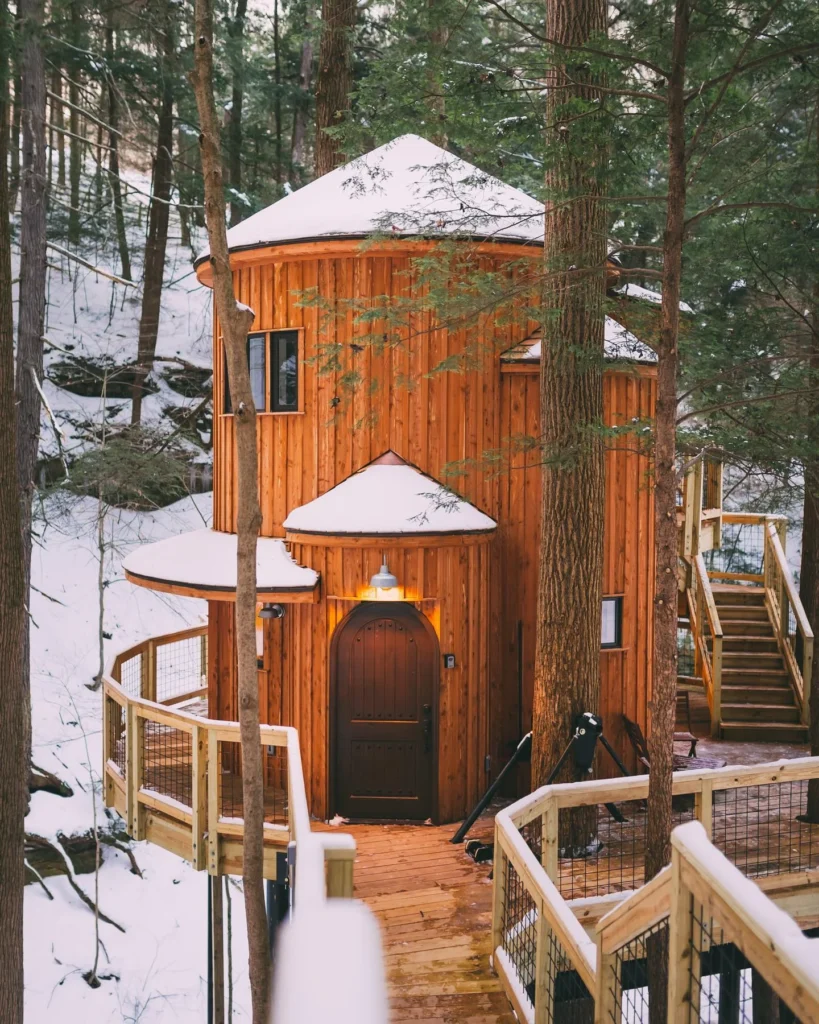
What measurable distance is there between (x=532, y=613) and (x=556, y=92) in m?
5.03

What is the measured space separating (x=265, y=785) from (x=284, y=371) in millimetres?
4413

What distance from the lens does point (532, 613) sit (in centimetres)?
932

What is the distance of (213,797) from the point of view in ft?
25.1

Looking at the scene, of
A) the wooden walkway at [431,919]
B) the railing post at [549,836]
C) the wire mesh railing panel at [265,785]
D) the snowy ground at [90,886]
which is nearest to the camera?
the wooden walkway at [431,919]

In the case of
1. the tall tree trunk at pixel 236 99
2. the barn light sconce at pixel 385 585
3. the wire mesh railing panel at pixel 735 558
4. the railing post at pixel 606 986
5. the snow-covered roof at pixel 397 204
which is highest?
the tall tree trunk at pixel 236 99

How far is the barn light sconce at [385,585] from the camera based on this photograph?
27.1ft

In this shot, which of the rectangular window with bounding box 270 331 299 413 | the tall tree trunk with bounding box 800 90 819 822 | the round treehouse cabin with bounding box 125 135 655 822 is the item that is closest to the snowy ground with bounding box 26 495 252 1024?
the round treehouse cabin with bounding box 125 135 655 822

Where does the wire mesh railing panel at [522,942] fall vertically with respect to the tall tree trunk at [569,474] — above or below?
below

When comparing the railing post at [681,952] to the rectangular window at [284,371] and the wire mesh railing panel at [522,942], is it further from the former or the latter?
the rectangular window at [284,371]

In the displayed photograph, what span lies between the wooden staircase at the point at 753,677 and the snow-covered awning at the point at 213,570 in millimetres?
6495

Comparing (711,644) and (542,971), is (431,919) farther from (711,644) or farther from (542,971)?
(711,644)

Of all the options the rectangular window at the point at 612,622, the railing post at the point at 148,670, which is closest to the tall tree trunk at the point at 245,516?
the rectangular window at the point at 612,622

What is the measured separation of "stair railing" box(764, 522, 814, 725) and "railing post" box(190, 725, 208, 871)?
7968 mm

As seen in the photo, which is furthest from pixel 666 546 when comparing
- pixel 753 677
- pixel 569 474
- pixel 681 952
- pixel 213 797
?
pixel 753 677
